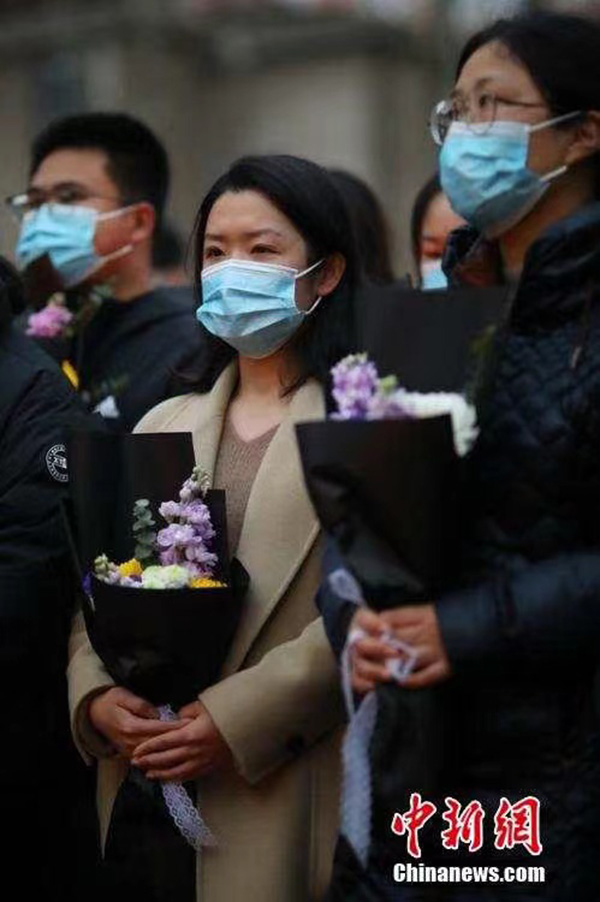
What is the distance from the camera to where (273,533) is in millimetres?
3367

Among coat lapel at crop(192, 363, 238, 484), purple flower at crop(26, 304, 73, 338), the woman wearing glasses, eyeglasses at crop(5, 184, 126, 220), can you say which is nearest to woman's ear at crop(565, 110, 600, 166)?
the woman wearing glasses

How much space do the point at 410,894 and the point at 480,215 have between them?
4.38 ft

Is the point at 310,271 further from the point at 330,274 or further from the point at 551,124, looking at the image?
the point at 551,124

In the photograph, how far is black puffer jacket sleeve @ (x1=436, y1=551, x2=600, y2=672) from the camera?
2613 mm

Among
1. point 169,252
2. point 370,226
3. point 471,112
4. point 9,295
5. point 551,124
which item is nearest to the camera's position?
point 551,124

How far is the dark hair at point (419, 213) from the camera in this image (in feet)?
16.6

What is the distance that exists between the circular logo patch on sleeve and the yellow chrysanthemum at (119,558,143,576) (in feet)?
1.78

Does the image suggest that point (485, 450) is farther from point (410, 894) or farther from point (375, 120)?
point (375, 120)

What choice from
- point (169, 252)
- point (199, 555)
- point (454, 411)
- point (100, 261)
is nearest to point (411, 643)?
point (454, 411)

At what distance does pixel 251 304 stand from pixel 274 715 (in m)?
0.96

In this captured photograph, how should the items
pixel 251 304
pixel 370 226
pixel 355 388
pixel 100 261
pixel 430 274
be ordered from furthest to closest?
pixel 370 226, pixel 100 261, pixel 430 274, pixel 251 304, pixel 355 388

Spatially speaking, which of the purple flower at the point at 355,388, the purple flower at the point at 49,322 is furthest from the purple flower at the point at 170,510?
the purple flower at the point at 49,322

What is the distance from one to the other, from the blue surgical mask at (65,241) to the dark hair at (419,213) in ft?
3.37

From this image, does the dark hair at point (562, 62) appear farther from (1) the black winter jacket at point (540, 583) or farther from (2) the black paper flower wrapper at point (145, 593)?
(2) the black paper flower wrapper at point (145, 593)
